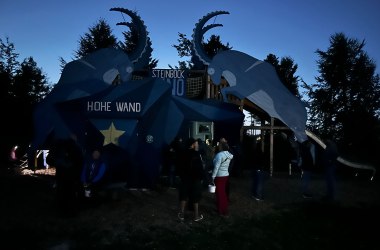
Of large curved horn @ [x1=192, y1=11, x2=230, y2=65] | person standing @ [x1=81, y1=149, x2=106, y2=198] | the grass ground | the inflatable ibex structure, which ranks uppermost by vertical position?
large curved horn @ [x1=192, y1=11, x2=230, y2=65]

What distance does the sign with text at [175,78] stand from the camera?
16.4m

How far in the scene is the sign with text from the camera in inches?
647

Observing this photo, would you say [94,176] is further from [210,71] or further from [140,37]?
[140,37]

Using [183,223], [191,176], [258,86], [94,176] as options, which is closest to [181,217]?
[183,223]

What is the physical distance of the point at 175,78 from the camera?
16469 mm

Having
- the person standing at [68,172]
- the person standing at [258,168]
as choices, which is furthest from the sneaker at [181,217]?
the person standing at [258,168]

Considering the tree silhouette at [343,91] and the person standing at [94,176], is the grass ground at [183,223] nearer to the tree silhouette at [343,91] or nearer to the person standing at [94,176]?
the person standing at [94,176]

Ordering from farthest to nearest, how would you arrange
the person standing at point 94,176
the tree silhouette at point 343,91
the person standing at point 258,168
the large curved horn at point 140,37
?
the tree silhouette at point 343,91, the large curved horn at point 140,37, the person standing at point 258,168, the person standing at point 94,176

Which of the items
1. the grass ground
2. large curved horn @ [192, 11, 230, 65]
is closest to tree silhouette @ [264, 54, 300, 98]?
large curved horn @ [192, 11, 230, 65]

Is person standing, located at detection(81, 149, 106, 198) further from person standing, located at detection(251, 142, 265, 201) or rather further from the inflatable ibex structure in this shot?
the inflatable ibex structure

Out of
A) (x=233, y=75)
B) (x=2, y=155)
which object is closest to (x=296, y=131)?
(x=233, y=75)

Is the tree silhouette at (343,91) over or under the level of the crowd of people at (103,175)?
over

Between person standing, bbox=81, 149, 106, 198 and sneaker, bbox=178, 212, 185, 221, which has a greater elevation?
person standing, bbox=81, 149, 106, 198

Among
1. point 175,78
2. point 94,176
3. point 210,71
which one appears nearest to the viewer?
point 94,176
